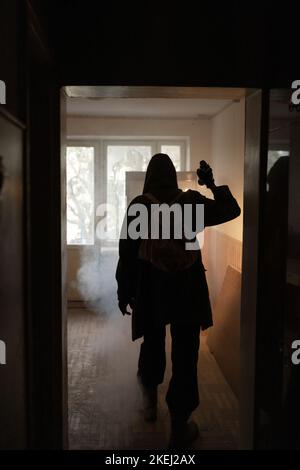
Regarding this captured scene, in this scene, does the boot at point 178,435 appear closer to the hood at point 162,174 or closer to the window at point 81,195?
the hood at point 162,174

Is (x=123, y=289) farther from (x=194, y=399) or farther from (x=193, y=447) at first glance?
(x=193, y=447)

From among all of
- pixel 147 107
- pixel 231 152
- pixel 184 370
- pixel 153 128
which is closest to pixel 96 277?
pixel 153 128

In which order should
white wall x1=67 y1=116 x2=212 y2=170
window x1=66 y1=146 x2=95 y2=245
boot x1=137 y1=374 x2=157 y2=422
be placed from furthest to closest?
1. window x1=66 y1=146 x2=95 y2=245
2. white wall x1=67 y1=116 x2=212 y2=170
3. boot x1=137 y1=374 x2=157 y2=422

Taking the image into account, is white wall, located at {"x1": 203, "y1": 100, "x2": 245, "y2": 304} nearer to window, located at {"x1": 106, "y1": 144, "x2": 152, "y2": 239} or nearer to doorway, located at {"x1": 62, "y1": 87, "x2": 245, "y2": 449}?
doorway, located at {"x1": 62, "y1": 87, "x2": 245, "y2": 449}

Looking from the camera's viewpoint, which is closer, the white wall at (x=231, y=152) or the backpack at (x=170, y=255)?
the backpack at (x=170, y=255)

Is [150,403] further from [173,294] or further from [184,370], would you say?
[173,294]

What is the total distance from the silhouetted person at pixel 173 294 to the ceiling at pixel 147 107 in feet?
6.08

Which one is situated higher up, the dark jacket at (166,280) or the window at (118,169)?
the window at (118,169)

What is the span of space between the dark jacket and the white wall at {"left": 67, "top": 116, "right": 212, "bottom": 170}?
2835 millimetres

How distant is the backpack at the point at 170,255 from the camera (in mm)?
2193

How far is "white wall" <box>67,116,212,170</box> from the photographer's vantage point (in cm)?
509

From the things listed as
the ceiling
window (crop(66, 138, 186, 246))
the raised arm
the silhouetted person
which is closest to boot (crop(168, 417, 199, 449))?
the silhouetted person

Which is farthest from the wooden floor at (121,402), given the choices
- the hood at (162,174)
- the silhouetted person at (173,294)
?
the hood at (162,174)

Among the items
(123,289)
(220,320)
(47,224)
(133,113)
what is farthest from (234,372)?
(133,113)
